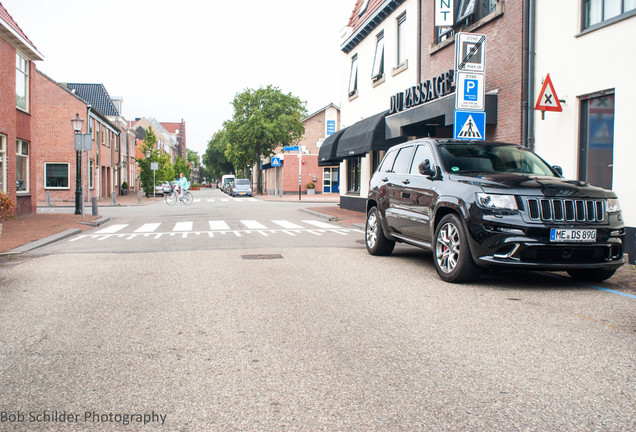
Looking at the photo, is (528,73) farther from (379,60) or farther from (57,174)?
(57,174)

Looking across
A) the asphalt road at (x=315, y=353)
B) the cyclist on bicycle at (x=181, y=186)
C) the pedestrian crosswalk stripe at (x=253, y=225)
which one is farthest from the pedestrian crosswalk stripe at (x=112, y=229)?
the cyclist on bicycle at (x=181, y=186)

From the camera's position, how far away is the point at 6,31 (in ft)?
61.7

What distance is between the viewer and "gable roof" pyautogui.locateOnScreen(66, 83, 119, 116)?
52344 millimetres

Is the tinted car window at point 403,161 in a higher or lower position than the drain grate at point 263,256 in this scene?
higher

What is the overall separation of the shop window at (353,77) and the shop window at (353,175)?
3069 mm

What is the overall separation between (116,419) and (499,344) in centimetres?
282

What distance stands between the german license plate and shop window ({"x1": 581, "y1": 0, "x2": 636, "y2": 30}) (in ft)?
15.8

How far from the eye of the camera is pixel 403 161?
9211 mm

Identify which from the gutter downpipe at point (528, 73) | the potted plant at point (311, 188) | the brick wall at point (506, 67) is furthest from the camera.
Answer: the potted plant at point (311, 188)

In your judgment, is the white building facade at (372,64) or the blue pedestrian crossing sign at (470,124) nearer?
the blue pedestrian crossing sign at (470,124)

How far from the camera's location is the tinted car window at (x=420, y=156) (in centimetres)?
828

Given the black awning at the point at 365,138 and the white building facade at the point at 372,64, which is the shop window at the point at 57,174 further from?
the black awning at the point at 365,138

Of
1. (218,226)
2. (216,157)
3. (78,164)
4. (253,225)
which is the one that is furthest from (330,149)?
(216,157)

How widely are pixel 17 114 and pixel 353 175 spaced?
13.6 meters
